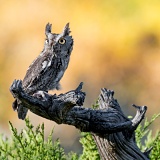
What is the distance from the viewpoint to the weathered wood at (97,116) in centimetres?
330

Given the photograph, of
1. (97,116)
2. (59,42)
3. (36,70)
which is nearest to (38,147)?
(36,70)

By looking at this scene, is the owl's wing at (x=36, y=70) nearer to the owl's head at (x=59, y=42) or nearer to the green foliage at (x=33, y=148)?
the owl's head at (x=59, y=42)

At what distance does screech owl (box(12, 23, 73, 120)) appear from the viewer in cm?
426

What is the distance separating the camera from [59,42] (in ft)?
14.5

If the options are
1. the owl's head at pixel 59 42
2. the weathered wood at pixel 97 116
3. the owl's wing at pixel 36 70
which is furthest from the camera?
the owl's head at pixel 59 42

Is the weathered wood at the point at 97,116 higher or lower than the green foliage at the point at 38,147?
lower

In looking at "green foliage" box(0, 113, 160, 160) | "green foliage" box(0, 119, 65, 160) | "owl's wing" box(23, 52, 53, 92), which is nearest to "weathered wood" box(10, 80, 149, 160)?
"owl's wing" box(23, 52, 53, 92)

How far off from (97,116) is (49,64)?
847 millimetres

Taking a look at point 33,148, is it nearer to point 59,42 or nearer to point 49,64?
point 49,64

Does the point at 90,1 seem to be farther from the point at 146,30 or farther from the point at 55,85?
the point at 55,85

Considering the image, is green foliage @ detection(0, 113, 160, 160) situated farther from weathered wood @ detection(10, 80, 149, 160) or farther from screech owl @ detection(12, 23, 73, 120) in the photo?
weathered wood @ detection(10, 80, 149, 160)

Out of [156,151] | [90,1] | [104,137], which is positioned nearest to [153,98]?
[90,1]

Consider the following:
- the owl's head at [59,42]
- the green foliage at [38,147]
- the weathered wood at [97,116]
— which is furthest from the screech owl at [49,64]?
the weathered wood at [97,116]

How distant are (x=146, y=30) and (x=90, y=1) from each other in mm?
921
